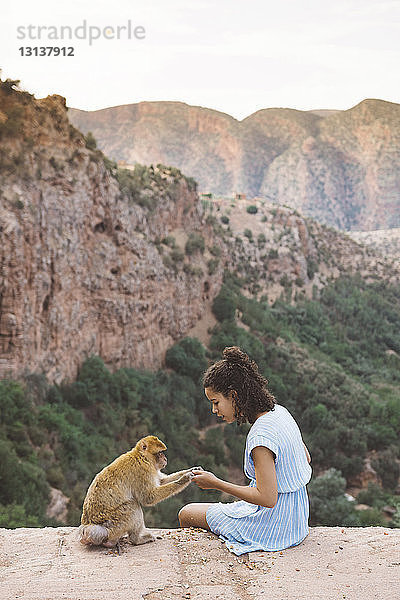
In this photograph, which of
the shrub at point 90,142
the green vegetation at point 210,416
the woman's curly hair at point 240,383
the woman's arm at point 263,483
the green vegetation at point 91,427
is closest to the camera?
the woman's arm at point 263,483

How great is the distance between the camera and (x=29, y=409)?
14.7 meters

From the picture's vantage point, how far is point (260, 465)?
3416 millimetres

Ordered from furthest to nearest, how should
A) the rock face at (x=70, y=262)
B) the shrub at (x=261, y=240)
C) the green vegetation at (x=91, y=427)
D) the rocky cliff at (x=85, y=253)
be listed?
the shrub at (x=261, y=240) → the rocky cliff at (x=85, y=253) → the rock face at (x=70, y=262) → the green vegetation at (x=91, y=427)

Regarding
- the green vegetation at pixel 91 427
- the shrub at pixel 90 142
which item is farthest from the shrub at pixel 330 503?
the shrub at pixel 90 142

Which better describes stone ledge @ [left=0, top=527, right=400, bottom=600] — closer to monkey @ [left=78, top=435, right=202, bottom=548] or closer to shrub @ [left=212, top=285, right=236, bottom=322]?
monkey @ [left=78, top=435, right=202, bottom=548]

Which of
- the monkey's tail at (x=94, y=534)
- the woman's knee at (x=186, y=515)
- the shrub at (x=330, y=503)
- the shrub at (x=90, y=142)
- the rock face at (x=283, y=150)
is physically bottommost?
the shrub at (x=330, y=503)

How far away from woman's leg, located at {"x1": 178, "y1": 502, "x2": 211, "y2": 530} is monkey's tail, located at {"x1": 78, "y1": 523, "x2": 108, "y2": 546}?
636 mm

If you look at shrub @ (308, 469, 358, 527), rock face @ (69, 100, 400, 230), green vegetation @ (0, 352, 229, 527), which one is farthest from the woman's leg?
rock face @ (69, 100, 400, 230)

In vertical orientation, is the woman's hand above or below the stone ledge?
above

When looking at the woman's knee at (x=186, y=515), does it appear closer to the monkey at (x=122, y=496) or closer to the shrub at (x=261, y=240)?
the monkey at (x=122, y=496)

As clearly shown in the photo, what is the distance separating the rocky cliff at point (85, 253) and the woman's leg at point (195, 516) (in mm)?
11571

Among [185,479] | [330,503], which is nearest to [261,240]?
[330,503]

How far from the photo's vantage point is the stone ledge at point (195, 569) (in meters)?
3.20

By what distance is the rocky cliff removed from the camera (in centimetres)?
1532
